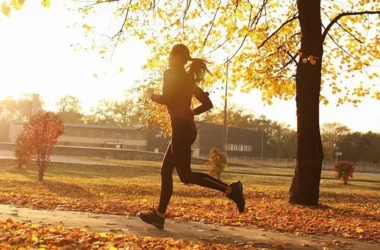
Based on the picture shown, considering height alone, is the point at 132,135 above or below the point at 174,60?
above

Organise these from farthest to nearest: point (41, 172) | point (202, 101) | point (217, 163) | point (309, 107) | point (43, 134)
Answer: point (217, 163) < point (43, 134) < point (41, 172) < point (309, 107) < point (202, 101)

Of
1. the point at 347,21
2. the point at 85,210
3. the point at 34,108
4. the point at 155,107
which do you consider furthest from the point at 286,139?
the point at 85,210

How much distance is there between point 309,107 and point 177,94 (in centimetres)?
543

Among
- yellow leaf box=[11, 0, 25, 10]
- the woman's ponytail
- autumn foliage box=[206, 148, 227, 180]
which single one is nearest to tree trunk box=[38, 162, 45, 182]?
autumn foliage box=[206, 148, 227, 180]

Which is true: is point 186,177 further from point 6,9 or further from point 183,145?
point 6,9

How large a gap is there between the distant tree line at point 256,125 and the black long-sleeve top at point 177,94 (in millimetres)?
72945

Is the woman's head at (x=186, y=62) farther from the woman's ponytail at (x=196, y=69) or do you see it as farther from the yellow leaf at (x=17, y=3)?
the yellow leaf at (x=17, y=3)

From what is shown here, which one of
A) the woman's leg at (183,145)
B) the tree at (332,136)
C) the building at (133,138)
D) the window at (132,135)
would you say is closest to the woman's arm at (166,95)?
the woman's leg at (183,145)

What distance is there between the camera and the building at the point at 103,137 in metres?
104

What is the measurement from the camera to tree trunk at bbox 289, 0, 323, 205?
10.4 metres

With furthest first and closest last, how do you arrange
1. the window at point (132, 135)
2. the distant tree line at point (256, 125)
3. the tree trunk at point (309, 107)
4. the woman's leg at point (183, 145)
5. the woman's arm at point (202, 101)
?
the window at point (132, 135) → the distant tree line at point (256, 125) → the tree trunk at point (309, 107) → the woman's arm at point (202, 101) → the woman's leg at point (183, 145)

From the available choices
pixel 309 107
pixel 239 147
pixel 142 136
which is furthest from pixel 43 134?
pixel 142 136

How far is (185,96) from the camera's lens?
18.6ft

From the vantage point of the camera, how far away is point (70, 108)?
119500mm
